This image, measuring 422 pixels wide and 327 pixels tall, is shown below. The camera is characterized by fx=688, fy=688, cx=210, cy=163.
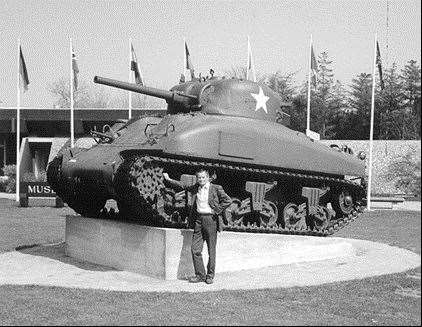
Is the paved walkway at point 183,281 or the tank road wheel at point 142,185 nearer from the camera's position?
the paved walkway at point 183,281

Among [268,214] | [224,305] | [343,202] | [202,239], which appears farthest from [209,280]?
[343,202]

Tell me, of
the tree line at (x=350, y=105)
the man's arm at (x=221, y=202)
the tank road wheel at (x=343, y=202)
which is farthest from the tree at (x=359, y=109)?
the man's arm at (x=221, y=202)

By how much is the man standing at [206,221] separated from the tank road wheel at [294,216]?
281 centimetres

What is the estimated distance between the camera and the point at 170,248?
10.5 metres

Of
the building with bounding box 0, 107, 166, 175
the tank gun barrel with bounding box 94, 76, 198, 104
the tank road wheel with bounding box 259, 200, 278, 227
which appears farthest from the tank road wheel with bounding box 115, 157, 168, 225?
the building with bounding box 0, 107, 166, 175

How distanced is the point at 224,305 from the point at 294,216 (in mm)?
4876

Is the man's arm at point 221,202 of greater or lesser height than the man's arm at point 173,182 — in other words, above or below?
below

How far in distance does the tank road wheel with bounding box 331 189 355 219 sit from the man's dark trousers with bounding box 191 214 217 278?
4.18 metres

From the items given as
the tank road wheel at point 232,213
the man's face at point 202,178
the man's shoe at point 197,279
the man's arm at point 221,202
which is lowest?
the man's shoe at point 197,279

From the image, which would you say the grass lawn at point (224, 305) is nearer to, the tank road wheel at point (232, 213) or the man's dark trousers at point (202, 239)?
the man's dark trousers at point (202, 239)

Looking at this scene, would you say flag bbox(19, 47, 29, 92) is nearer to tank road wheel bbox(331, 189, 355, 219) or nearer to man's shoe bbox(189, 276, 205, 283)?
tank road wheel bbox(331, 189, 355, 219)

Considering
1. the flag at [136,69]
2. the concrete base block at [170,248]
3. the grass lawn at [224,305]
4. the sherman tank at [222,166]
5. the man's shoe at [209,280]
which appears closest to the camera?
the grass lawn at [224,305]

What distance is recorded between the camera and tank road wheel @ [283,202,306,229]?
1262 cm

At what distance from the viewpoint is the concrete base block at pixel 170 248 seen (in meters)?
10.6
